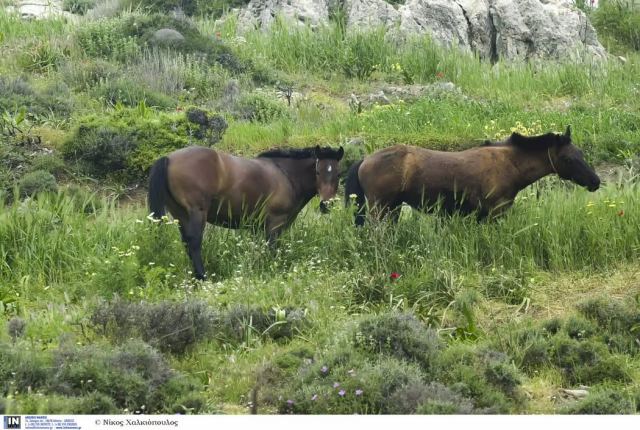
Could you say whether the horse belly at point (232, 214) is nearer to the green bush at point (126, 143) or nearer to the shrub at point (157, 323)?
the shrub at point (157, 323)

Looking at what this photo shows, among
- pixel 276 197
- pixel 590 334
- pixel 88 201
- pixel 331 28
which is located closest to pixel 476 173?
pixel 276 197

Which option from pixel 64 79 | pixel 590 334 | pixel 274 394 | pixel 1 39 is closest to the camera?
pixel 274 394

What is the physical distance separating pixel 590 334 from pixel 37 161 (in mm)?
9277

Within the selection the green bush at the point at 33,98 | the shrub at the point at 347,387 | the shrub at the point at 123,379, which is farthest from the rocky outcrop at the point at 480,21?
the shrub at the point at 123,379

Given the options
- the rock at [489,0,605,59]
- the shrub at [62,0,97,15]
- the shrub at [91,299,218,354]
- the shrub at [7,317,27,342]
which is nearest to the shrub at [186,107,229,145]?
the shrub at [91,299,218,354]

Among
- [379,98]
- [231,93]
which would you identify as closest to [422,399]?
[379,98]

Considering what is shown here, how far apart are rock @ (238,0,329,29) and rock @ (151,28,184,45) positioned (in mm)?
2775

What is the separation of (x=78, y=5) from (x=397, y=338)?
24.0 meters

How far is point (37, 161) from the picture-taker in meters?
18.6

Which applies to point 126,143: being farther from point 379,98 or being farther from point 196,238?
point 379,98

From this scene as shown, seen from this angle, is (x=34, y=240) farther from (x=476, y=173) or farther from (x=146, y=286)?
(x=476, y=173)

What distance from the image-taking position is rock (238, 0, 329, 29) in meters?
28.3
